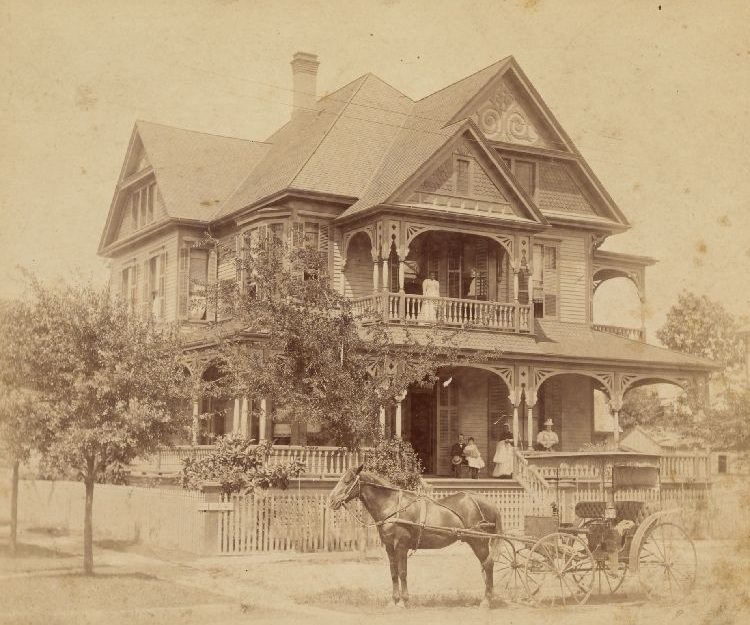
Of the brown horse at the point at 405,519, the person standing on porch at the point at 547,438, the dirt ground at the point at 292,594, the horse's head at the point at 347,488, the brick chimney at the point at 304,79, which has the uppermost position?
the brick chimney at the point at 304,79

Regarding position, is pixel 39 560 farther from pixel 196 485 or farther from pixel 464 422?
pixel 464 422

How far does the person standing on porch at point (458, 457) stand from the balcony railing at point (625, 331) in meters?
6.83

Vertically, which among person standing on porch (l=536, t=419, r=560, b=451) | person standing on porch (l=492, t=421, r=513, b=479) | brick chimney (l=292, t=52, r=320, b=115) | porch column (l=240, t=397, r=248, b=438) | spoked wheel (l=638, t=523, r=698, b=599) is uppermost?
brick chimney (l=292, t=52, r=320, b=115)

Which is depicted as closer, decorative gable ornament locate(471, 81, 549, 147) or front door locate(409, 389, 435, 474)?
front door locate(409, 389, 435, 474)

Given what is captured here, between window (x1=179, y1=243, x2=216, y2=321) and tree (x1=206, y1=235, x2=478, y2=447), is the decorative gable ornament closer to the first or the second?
window (x1=179, y1=243, x2=216, y2=321)

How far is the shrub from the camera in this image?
2183 centimetres

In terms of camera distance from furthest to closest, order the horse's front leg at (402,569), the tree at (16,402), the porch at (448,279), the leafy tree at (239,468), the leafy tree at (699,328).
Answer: the leafy tree at (699,328) → the porch at (448,279) → the leafy tree at (239,468) → the tree at (16,402) → the horse's front leg at (402,569)

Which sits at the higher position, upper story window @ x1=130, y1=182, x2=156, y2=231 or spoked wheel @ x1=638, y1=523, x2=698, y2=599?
upper story window @ x1=130, y1=182, x2=156, y2=231

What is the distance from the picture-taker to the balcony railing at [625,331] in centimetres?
3350

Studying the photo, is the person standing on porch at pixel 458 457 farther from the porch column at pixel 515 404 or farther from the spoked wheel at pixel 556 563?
the spoked wheel at pixel 556 563

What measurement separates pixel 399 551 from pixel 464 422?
57.2ft

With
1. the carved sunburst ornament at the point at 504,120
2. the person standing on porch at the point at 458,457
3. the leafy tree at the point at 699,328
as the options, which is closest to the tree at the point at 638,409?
the leafy tree at the point at 699,328

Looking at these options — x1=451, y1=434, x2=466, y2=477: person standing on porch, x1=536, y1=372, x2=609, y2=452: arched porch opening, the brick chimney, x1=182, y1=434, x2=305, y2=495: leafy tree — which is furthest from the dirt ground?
the brick chimney

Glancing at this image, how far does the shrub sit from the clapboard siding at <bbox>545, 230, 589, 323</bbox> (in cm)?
1184
